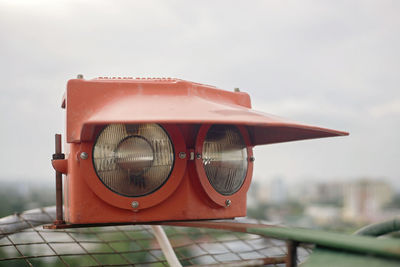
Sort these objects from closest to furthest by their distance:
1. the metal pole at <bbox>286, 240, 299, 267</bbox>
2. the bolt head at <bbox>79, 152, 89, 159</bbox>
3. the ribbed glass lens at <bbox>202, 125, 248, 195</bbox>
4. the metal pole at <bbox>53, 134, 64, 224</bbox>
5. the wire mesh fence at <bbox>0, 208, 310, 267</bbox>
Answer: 1. the metal pole at <bbox>286, 240, 299, 267</bbox>
2. the bolt head at <bbox>79, 152, 89, 159</bbox>
3. the ribbed glass lens at <bbox>202, 125, 248, 195</bbox>
4. the metal pole at <bbox>53, 134, 64, 224</bbox>
5. the wire mesh fence at <bbox>0, 208, 310, 267</bbox>

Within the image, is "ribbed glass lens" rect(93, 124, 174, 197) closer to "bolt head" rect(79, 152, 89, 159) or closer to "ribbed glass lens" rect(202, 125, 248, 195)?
"bolt head" rect(79, 152, 89, 159)

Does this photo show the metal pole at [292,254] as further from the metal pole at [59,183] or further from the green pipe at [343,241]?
the metal pole at [59,183]

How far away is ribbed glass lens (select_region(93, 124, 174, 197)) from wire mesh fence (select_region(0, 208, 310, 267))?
66cm

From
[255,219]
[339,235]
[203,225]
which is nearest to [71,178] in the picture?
[203,225]

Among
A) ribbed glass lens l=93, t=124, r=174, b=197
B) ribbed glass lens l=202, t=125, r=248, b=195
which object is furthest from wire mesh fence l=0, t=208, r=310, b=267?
ribbed glass lens l=93, t=124, r=174, b=197

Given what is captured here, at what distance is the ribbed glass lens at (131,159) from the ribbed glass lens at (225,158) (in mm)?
205

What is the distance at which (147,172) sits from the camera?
6.64 feet

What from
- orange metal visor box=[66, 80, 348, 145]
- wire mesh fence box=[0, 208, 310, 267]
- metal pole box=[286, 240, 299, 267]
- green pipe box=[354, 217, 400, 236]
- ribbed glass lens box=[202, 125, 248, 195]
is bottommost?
wire mesh fence box=[0, 208, 310, 267]

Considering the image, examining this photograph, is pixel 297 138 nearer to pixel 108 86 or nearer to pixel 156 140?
pixel 156 140

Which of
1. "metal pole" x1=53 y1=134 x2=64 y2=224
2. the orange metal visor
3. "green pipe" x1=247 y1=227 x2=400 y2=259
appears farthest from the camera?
"metal pole" x1=53 y1=134 x2=64 y2=224

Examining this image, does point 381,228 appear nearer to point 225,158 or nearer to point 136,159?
point 225,158

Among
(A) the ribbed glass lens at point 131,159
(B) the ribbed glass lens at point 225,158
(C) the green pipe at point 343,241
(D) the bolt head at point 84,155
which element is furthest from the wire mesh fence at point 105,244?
(C) the green pipe at point 343,241

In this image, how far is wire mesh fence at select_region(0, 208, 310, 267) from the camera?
2.68 metres

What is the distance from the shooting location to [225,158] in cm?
220
